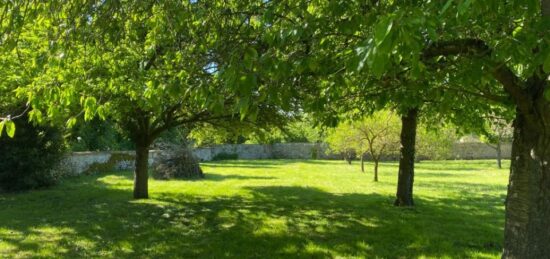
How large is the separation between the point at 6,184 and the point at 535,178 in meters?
16.2

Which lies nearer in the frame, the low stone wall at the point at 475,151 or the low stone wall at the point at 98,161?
the low stone wall at the point at 98,161

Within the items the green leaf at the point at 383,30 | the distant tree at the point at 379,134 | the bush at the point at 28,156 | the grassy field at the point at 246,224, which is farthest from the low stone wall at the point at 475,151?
the green leaf at the point at 383,30

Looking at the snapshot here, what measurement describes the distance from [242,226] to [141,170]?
17.4 ft

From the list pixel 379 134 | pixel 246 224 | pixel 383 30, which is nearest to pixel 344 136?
pixel 379 134

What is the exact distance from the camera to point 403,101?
20.3 ft

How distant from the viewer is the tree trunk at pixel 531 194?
17.1ft

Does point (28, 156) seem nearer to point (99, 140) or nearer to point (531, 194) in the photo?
point (99, 140)

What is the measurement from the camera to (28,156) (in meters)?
16.5

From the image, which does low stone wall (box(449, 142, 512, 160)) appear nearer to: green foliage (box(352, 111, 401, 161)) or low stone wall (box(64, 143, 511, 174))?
low stone wall (box(64, 143, 511, 174))

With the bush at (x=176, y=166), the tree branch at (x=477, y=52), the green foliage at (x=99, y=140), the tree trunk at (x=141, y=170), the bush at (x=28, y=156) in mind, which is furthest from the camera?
the green foliage at (x=99, y=140)

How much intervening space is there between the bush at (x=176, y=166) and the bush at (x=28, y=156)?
528cm

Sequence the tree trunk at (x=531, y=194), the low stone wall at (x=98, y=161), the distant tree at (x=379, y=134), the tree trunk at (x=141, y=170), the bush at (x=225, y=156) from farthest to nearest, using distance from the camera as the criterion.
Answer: the bush at (x=225, y=156) < the low stone wall at (x=98, y=161) < the distant tree at (x=379, y=134) < the tree trunk at (x=141, y=170) < the tree trunk at (x=531, y=194)

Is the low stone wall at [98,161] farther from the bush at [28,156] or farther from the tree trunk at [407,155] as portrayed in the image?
the tree trunk at [407,155]

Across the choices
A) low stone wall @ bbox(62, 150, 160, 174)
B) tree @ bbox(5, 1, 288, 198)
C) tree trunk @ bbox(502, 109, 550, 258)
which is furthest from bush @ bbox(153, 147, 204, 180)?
tree trunk @ bbox(502, 109, 550, 258)
